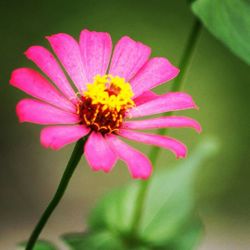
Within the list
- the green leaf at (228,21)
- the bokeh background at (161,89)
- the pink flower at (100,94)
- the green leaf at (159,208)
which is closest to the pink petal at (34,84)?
the pink flower at (100,94)

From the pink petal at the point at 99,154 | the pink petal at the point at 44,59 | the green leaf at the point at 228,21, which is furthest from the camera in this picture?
the green leaf at the point at 228,21

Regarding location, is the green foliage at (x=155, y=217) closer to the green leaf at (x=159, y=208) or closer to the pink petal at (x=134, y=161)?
the green leaf at (x=159, y=208)

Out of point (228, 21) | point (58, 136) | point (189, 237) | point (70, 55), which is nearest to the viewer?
point (58, 136)

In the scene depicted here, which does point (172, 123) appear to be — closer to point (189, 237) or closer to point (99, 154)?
point (99, 154)

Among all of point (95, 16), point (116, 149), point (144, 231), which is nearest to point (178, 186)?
point (144, 231)

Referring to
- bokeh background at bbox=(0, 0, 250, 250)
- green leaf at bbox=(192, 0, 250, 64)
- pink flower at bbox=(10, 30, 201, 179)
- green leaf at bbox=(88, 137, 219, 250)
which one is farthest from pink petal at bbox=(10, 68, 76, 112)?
bokeh background at bbox=(0, 0, 250, 250)

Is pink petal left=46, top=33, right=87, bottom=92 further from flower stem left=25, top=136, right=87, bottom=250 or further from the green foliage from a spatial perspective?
the green foliage

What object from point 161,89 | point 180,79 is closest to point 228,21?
point 180,79
